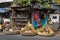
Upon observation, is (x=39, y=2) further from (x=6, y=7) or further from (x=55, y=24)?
(x=6, y=7)

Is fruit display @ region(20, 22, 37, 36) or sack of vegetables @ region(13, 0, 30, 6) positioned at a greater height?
sack of vegetables @ region(13, 0, 30, 6)

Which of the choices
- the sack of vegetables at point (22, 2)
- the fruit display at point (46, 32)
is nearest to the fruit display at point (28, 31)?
the fruit display at point (46, 32)

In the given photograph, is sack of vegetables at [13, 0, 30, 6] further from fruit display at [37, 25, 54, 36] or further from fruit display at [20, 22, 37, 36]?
fruit display at [37, 25, 54, 36]

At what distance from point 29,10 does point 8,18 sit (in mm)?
2598

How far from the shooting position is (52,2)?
18.0 metres

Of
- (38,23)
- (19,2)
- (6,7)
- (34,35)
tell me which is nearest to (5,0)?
(6,7)

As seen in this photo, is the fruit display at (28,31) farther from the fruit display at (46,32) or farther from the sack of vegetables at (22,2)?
the sack of vegetables at (22,2)

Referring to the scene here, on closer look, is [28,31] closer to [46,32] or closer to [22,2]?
[46,32]

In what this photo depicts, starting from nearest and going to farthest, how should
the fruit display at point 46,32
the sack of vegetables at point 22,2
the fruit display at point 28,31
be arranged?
the fruit display at point 46,32
the fruit display at point 28,31
the sack of vegetables at point 22,2

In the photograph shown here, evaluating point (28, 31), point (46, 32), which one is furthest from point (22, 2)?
point (46, 32)

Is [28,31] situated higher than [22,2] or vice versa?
[22,2]

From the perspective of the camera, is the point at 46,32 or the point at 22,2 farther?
the point at 22,2

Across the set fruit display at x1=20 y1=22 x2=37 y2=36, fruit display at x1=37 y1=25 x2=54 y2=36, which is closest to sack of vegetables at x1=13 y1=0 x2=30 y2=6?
fruit display at x1=20 y1=22 x2=37 y2=36

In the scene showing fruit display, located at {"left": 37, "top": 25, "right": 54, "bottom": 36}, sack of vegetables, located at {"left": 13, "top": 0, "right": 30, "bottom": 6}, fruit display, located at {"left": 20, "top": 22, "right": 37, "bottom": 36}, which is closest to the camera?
fruit display, located at {"left": 37, "top": 25, "right": 54, "bottom": 36}
